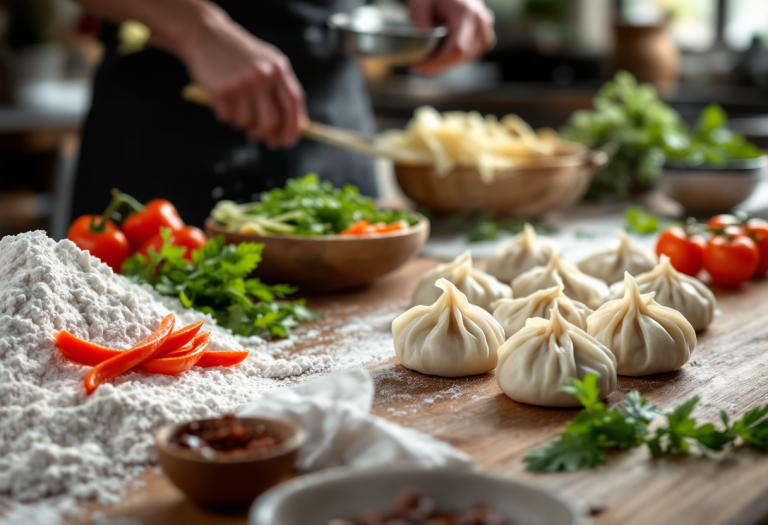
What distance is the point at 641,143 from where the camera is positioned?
9.07 ft

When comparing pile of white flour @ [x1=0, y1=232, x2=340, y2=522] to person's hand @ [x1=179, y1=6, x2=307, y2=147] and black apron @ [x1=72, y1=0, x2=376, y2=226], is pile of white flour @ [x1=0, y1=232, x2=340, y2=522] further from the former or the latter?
black apron @ [x1=72, y1=0, x2=376, y2=226]

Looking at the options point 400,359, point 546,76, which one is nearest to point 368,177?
point 400,359

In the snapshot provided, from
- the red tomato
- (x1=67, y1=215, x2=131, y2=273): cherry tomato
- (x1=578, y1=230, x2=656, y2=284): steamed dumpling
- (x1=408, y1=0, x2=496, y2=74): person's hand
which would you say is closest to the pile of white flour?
(x1=67, y1=215, x2=131, y2=273): cherry tomato

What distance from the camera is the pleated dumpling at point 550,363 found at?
3.89 feet

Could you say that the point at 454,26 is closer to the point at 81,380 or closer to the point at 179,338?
the point at 179,338

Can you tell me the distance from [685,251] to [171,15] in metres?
1.38

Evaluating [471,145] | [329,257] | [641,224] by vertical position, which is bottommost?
[641,224]

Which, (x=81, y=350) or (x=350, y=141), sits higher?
(x=350, y=141)

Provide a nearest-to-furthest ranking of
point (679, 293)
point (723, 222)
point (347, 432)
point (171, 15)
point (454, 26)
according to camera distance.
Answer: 1. point (347, 432)
2. point (679, 293)
3. point (723, 222)
4. point (171, 15)
5. point (454, 26)

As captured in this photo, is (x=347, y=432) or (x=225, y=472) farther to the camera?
(x=347, y=432)

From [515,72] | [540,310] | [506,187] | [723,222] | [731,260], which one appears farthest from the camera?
[515,72]

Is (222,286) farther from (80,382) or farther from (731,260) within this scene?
(731,260)

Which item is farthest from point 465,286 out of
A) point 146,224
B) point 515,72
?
point 515,72

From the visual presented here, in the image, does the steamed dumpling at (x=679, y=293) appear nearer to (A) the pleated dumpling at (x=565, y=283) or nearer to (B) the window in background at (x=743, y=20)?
(A) the pleated dumpling at (x=565, y=283)
